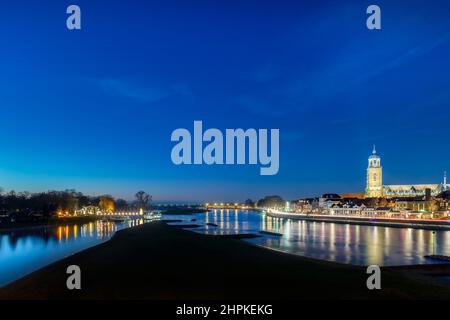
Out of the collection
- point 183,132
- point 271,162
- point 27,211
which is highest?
point 183,132

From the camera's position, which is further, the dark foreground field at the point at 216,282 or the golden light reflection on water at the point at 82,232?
the golden light reflection on water at the point at 82,232

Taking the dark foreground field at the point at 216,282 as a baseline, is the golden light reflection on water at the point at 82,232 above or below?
below

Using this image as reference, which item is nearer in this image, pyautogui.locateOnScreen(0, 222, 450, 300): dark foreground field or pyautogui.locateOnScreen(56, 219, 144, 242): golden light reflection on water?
pyautogui.locateOnScreen(0, 222, 450, 300): dark foreground field

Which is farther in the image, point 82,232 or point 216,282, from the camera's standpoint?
point 82,232

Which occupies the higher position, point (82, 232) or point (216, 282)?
point (216, 282)

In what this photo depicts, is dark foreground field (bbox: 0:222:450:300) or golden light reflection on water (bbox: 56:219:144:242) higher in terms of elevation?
dark foreground field (bbox: 0:222:450:300)

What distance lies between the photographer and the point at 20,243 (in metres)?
60.2
